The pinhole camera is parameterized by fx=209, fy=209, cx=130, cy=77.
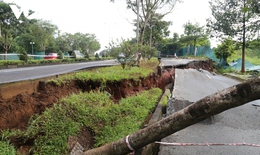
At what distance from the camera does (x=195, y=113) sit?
1864 mm

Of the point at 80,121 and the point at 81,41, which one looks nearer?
the point at 80,121

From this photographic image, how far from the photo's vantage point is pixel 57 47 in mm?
51062

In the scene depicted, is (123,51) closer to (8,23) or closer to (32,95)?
(32,95)

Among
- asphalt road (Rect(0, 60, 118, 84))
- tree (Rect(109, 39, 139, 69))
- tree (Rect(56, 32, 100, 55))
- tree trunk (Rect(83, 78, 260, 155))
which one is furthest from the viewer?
tree (Rect(56, 32, 100, 55))

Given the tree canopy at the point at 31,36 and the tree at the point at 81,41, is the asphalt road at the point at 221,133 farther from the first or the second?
the tree at the point at 81,41

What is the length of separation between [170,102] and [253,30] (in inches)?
766

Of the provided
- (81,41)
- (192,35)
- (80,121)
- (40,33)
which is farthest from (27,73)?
(81,41)

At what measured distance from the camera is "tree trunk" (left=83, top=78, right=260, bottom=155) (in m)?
1.61

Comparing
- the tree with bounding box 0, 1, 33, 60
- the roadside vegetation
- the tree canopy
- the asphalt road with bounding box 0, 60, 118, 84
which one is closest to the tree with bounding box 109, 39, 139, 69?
the asphalt road with bounding box 0, 60, 118, 84

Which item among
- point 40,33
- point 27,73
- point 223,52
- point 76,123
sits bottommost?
point 76,123

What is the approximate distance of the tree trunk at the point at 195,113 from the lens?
1.61 m

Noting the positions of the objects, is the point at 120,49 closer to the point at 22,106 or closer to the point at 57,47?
the point at 22,106

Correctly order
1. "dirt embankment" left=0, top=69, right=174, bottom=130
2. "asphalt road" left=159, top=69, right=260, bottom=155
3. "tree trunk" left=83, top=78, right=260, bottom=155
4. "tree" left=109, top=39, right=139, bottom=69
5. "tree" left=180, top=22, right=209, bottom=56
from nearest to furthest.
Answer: "tree trunk" left=83, top=78, right=260, bottom=155 → "asphalt road" left=159, top=69, right=260, bottom=155 → "dirt embankment" left=0, top=69, right=174, bottom=130 → "tree" left=109, top=39, right=139, bottom=69 → "tree" left=180, top=22, right=209, bottom=56

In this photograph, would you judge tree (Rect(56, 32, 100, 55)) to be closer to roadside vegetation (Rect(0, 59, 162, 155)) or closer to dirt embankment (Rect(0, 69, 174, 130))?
dirt embankment (Rect(0, 69, 174, 130))
